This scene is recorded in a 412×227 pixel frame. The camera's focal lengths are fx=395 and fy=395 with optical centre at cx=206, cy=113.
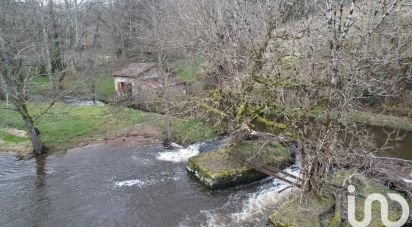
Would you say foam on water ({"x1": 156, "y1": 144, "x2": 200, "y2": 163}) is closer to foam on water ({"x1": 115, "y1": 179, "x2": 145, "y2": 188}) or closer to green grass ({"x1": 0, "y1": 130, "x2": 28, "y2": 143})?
foam on water ({"x1": 115, "y1": 179, "x2": 145, "y2": 188})

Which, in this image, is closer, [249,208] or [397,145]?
[249,208]

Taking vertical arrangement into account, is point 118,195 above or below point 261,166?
below

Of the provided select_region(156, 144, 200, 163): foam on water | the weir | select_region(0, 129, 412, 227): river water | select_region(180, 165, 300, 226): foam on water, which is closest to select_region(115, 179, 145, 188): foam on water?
select_region(0, 129, 412, 227): river water

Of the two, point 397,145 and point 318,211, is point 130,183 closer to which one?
point 318,211

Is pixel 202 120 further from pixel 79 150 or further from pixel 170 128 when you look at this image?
pixel 79 150

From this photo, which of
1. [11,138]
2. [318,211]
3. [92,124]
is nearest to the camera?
[318,211]

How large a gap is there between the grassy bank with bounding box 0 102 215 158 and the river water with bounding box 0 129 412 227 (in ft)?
6.23

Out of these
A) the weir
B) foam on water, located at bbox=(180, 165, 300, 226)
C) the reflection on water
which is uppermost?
the weir

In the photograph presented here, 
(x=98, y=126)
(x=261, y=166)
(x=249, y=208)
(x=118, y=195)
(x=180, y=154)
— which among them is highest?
(x=98, y=126)

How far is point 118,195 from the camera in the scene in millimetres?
14875

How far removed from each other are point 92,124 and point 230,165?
10.6 meters

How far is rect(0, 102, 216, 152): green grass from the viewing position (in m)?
20.6

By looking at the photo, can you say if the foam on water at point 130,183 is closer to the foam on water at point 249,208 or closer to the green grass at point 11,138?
the foam on water at point 249,208

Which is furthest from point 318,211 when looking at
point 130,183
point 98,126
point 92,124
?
point 92,124
